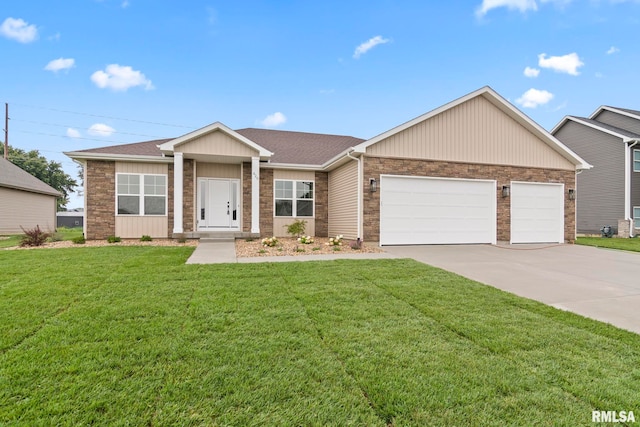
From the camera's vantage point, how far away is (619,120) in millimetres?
18203

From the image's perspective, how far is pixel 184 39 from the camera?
14820mm

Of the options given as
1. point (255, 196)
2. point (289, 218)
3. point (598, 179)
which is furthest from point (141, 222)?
point (598, 179)

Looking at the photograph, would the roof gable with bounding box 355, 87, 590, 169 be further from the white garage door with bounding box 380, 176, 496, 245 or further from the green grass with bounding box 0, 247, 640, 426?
the green grass with bounding box 0, 247, 640, 426

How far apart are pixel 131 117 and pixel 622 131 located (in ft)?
110

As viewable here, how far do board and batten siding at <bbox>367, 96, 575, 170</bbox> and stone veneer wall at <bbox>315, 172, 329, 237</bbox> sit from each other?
3.38 metres

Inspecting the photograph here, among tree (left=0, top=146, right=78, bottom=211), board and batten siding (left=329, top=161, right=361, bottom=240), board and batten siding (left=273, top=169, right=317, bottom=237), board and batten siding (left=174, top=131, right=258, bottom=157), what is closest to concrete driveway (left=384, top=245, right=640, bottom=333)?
board and batten siding (left=329, top=161, right=361, bottom=240)

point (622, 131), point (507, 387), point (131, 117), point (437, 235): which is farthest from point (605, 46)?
point (131, 117)

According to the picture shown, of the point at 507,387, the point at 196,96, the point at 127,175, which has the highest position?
the point at 196,96

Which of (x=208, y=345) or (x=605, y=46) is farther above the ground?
(x=605, y=46)

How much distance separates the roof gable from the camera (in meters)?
9.98

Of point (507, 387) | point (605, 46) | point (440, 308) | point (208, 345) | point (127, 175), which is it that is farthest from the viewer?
point (605, 46)

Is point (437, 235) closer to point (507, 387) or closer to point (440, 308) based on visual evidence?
point (440, 308)

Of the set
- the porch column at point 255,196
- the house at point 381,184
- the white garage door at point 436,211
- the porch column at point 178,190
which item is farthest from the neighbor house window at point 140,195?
the white garage door at point 436,211

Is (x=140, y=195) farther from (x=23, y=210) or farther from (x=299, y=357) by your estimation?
(x=23, y=210)
